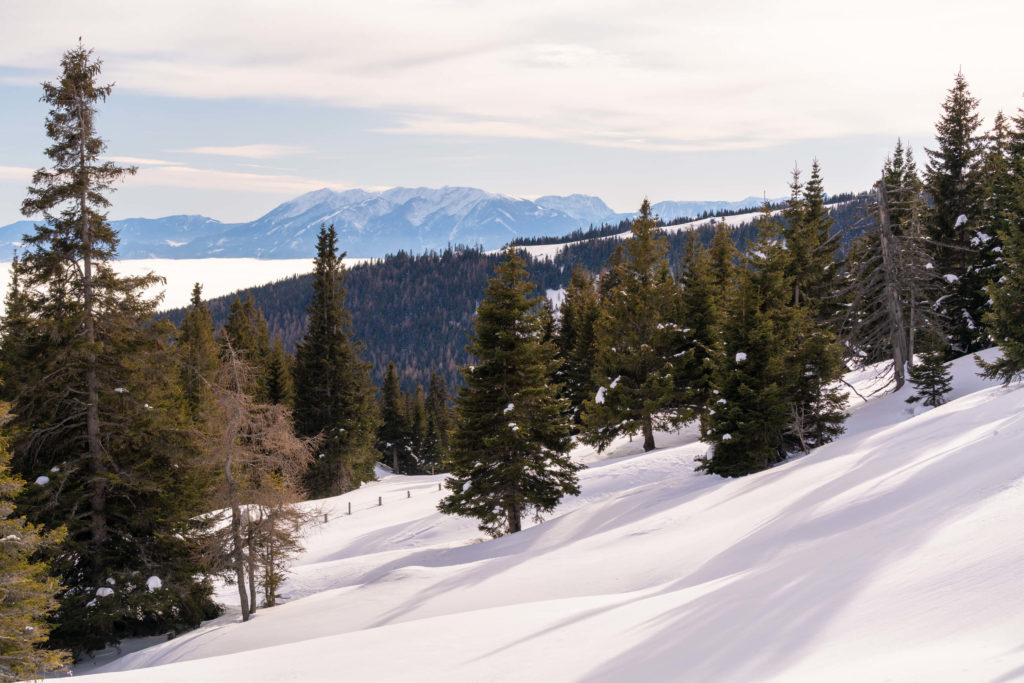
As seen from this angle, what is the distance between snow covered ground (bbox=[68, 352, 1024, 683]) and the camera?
6.12m

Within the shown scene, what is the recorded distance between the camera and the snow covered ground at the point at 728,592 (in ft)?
20.1

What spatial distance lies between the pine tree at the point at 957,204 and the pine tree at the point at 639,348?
1331 cm

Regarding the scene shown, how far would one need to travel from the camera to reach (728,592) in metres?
9.22

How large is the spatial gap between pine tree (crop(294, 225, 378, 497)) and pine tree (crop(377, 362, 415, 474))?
29.1 meters

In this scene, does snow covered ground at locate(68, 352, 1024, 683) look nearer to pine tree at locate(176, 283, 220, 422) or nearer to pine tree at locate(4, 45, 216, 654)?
pine tree at locate(4, 45, 216, 654)

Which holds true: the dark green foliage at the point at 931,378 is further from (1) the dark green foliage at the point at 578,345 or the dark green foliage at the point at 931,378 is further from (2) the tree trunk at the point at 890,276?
(1) the dark green foliage at the point at 578,345

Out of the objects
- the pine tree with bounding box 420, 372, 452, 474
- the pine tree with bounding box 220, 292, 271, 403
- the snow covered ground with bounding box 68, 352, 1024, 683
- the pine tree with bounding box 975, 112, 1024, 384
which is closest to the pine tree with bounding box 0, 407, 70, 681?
the snow covered ground with bounding box 68, 352, 1024, 683

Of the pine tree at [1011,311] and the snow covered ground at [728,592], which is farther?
the pine tree at [1011,311]

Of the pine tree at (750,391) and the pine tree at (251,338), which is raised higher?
the pine tree at (251,338)

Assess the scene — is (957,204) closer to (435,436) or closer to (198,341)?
(198,341)

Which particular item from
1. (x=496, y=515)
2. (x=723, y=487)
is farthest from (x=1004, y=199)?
(x=496, y=515)

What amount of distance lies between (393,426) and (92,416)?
56.4 meters

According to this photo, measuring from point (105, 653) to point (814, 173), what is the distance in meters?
42.6

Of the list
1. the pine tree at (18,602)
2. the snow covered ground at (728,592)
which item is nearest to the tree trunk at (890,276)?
the snow covered ground at (728,592)
